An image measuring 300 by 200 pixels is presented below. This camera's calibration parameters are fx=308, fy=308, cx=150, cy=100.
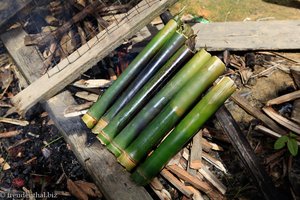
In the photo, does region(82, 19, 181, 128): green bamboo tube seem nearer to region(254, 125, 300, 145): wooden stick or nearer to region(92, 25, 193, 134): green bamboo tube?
region(92, 25, 193, 134): green bamboo tube

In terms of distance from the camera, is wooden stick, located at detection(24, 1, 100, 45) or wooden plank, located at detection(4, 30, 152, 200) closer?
wooden plank, located at detection(4, 30, 152, 200)

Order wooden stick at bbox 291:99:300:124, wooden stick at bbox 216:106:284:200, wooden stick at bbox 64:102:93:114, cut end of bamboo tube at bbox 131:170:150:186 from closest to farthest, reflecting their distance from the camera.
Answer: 1. wooden stick at bbox 216:106:284:200
2. cut end of bamboo tube at bbox 131:170:150:186
3. wooden stick at bbox 291:99:300:124
4. wooden stick at bbox 64:102:93:114

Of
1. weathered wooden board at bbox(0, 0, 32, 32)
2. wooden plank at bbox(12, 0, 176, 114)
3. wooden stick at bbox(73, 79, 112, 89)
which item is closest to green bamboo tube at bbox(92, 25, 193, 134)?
wooden plank at bbox(12, 0, 176, 114)

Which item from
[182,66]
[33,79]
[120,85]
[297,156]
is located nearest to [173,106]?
[182,66]

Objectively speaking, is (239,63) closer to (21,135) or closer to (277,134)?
(277,134)

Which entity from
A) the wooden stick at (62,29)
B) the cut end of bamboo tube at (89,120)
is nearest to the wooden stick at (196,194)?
the cut end of bamboo tube at (89,120)

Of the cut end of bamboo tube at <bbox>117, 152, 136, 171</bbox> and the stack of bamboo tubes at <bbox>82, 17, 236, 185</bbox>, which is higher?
the stack of bamboo tubes at <bbox>82, 17, 236, 185</bbox>

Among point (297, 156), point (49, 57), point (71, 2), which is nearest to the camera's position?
point (297, 156)

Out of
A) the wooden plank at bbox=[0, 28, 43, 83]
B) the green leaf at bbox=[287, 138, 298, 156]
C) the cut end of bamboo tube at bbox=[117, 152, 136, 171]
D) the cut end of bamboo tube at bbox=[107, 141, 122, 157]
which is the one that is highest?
the wooden plank at bbox=[0, 28, 43, 83]
